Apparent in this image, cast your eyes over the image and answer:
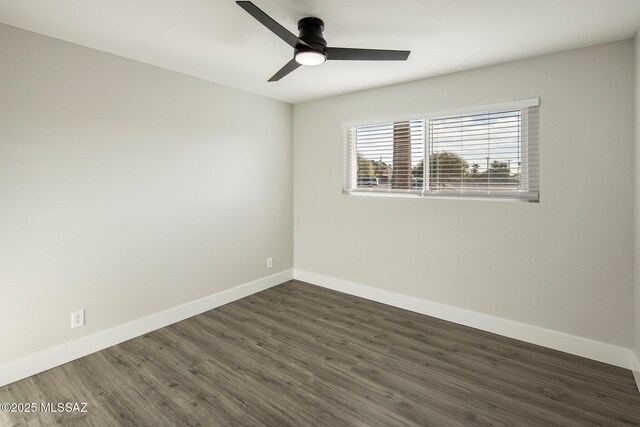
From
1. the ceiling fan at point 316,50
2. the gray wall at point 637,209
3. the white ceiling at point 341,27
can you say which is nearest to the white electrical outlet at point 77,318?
the white ceiling at point 341,27

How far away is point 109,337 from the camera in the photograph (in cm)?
277

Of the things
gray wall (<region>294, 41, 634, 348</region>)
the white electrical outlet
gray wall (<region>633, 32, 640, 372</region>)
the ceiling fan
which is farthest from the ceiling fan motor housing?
the white electrical outlet

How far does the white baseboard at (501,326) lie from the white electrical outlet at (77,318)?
8.44 feet

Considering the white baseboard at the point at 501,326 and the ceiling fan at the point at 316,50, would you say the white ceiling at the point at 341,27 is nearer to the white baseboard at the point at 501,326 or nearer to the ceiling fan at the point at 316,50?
the ceiling fan at the point at 316,50

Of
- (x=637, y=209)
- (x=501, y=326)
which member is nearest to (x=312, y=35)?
(x=637, y=209)

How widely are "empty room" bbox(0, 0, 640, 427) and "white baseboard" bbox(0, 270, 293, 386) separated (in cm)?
2

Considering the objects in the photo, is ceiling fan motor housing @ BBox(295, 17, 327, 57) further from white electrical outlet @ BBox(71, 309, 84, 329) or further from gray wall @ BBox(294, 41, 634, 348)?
white electrical outlet @ BBox(71, 309, 84, 329)

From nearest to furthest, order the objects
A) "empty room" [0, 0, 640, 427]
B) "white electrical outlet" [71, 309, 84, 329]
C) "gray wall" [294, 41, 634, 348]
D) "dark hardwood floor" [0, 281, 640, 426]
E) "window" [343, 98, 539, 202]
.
→ "dark hardwood floor" [0, 281, 640, 426] → "empty room" [0, 0, 640, 427] → "gray wall" [294, 41, 634, 348] → "white electrical outlet" [71, 309, 84, 329] → "window" [343, 98, 539, 202]

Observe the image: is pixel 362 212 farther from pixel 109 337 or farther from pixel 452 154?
pixel 109 337

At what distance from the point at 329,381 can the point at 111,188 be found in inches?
91.3

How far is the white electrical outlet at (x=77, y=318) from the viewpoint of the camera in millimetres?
2588

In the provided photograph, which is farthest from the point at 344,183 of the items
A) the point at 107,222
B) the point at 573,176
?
the point at 107,222

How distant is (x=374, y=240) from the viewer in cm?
380

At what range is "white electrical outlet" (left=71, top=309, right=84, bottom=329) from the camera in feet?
8.49
